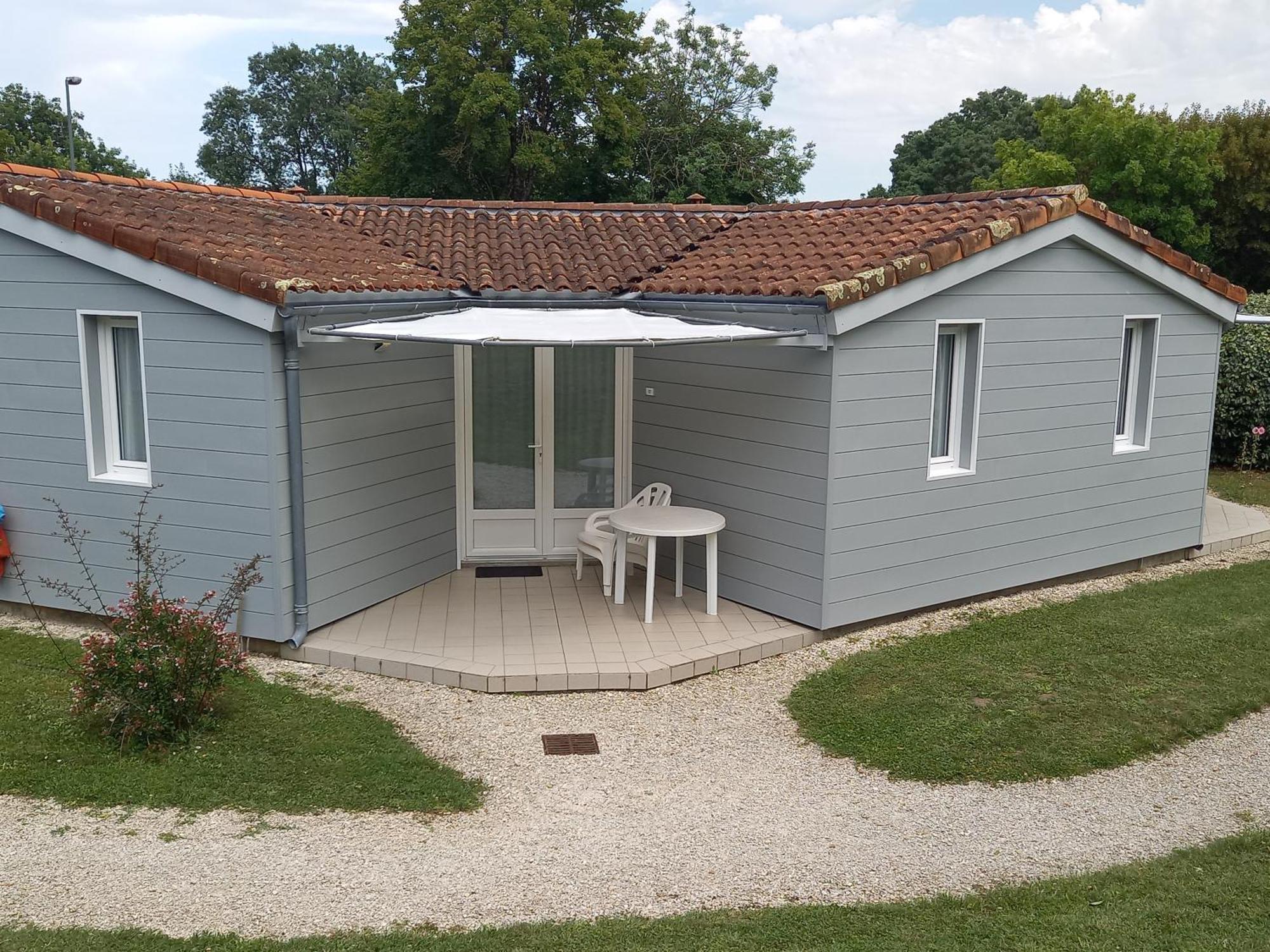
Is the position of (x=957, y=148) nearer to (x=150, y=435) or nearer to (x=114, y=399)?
(x=114, y=399)

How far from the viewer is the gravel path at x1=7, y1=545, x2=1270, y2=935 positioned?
213 inches

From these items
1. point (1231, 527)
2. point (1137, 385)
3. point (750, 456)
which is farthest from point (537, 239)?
point (1231, 527)

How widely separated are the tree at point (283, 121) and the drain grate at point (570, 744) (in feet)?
220

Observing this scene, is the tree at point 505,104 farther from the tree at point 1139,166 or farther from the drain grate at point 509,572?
the drain grate at point 509,572

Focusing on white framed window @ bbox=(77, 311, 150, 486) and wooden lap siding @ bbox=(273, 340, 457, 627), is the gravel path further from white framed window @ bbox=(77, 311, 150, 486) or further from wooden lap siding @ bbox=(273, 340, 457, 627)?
white framed window @ bbox=(77, 311, 150, 486)

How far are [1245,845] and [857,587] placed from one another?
13.8ft

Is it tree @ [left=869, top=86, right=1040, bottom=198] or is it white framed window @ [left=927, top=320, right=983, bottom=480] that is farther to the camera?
tree @ [left=869, top=86, right=1040, bottom=198]

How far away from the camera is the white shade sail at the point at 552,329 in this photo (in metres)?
8.45

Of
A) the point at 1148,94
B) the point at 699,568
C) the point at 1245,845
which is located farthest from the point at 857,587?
the point at 1148,94

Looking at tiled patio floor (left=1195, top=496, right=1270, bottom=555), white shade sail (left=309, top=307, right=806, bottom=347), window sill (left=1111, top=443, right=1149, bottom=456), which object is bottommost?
tiled patio floor (left=1195, top=496, right=1270, bottom=555)

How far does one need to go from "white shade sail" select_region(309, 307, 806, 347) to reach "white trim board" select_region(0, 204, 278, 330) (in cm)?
48

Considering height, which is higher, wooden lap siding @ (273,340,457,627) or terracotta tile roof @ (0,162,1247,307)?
terracotta tile roof @ (0,162,1247,307)

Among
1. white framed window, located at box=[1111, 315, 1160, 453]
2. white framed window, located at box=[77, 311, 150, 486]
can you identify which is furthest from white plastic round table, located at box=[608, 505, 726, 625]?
white framed window, located at box=[1111, 315, 1160, 453]

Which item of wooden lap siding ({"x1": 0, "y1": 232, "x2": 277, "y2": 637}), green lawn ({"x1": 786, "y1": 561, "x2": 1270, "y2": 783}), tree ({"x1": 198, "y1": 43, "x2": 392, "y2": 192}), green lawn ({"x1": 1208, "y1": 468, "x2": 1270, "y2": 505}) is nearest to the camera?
green lawn ({"x1": 786, "y1": 561, "x2": 1270, "y2": 783})
